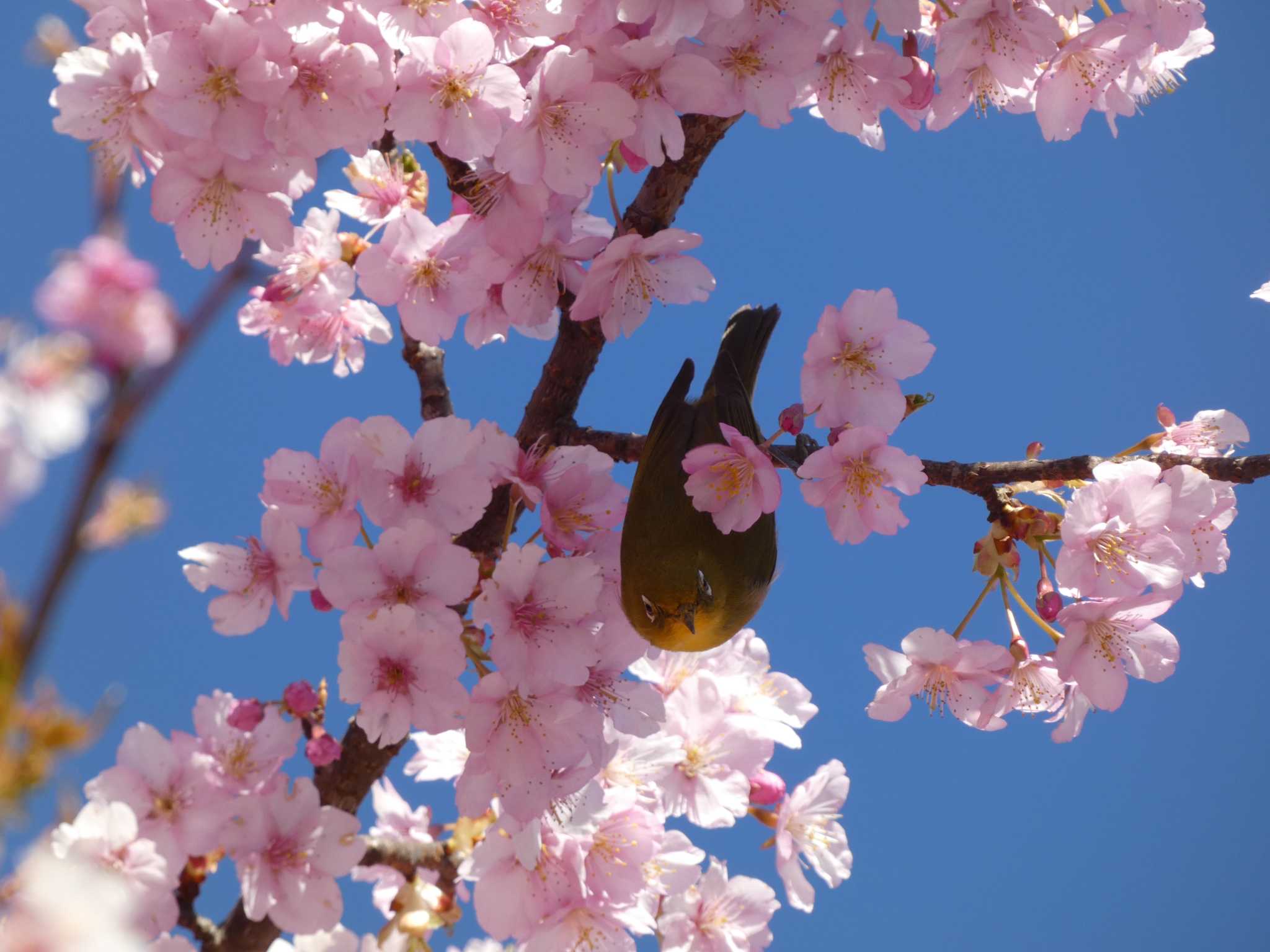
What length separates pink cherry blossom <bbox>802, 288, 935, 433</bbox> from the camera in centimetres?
117

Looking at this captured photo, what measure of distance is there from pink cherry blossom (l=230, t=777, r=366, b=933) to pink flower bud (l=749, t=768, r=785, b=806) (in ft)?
1.87

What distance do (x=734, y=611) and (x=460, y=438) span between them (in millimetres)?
339

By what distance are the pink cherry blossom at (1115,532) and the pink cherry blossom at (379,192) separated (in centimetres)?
93

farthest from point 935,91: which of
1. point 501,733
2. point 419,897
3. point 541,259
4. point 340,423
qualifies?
point 419,897

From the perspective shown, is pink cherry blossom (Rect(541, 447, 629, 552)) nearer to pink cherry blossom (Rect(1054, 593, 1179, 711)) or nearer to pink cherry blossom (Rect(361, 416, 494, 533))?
pink cherry blossom (Rect(361, 416, 494, 533))

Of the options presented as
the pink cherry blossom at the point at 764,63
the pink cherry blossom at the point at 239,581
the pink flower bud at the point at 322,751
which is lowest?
the pink flower bud at the point at 322,751

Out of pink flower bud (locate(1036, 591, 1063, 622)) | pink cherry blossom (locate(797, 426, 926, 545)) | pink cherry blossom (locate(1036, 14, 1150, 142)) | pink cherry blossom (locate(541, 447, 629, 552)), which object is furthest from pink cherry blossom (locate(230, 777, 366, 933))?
pink cherry blossom (locate(1036, 14, 1150, 142))

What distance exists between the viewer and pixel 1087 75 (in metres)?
1.44

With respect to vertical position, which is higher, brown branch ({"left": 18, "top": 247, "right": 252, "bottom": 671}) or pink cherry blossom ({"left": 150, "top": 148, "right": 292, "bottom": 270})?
brown branch ({"left": 18, "top": 247, "right": 252, "bottom": 671})

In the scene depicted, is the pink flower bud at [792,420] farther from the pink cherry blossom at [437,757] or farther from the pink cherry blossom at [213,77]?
the pink cherry blossom at [437,757]

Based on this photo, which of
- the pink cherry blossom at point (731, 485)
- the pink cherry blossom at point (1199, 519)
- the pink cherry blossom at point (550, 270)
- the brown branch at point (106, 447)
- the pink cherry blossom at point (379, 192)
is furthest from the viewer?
the pink cherry blossom at point (379, 192)

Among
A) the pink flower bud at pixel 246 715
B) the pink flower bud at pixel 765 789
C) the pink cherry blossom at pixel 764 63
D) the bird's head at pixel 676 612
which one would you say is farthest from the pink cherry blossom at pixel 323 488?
the pink flower bud at pixel 765 789

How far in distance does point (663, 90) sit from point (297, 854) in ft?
3.45

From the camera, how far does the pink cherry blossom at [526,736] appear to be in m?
1.13
